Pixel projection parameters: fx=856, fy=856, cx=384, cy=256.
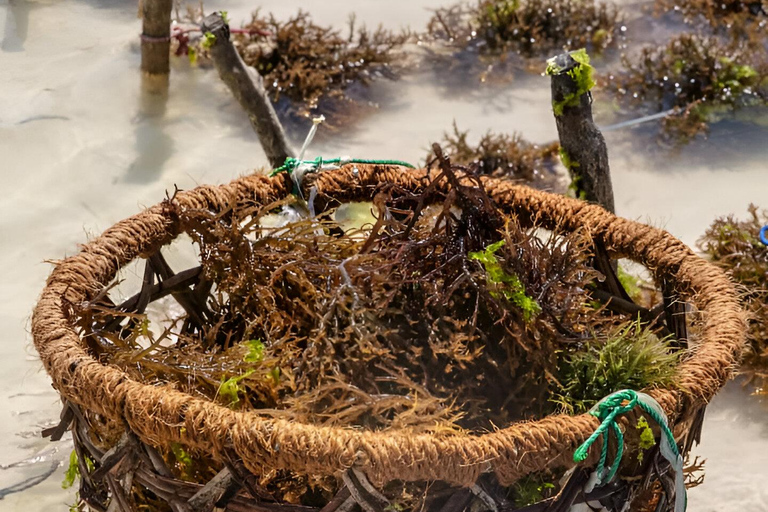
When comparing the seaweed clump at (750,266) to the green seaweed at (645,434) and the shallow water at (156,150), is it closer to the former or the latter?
the shallow water at (156,150)

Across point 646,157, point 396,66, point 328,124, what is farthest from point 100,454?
point 396,66

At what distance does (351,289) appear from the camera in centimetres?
152

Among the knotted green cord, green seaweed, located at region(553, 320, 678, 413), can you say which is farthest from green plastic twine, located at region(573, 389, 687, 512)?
green seaweed, located at region(553, 320, 678, 413)

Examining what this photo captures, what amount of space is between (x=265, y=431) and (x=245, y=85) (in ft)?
6.00

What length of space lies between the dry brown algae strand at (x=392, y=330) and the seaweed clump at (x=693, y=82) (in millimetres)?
2559

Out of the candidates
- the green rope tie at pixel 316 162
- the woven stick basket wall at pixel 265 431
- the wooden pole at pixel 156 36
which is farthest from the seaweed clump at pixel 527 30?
the woven stick basket wall at pixel 265 431

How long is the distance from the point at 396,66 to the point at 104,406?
355 cm

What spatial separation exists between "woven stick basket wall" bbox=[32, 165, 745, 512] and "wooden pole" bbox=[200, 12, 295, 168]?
1.21 metres

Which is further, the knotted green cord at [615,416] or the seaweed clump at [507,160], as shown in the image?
the seaweed clump at [507,160]

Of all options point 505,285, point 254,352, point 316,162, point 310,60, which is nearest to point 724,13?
point 310,60

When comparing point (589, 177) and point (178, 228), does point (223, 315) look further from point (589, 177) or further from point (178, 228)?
point (589, 177)

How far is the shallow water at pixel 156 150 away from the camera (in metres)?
2.36

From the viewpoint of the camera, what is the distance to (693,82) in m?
4.08

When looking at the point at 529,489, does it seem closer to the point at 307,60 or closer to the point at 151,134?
the point at 151,134
